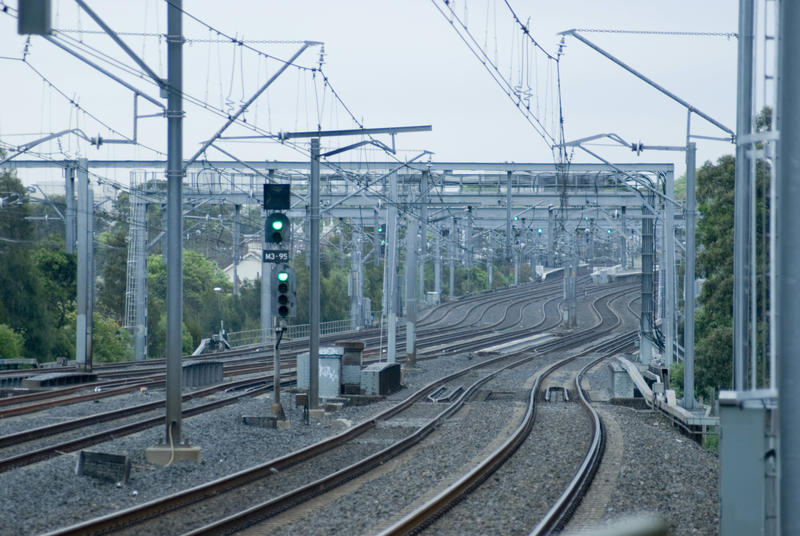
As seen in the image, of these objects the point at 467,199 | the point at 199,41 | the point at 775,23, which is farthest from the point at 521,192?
the point at 775,23

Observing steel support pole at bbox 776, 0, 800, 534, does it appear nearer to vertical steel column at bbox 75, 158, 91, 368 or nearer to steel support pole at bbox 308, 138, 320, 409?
steel support pole at bbox 308, 138, 320, 409

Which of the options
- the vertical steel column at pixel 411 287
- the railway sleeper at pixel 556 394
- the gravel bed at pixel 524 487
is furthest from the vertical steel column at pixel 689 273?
the vertical steel column at pixel 411 287

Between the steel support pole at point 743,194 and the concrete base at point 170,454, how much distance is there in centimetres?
949

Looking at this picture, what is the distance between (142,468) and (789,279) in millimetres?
10098

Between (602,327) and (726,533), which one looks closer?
(726,533)

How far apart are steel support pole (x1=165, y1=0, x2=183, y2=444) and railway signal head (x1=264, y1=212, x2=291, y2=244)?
291 centimetres

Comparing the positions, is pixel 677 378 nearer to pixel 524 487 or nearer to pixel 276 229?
pixel 276 229

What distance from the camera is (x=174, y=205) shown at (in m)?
13.7

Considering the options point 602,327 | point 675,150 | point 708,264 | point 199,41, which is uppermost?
point 199,41

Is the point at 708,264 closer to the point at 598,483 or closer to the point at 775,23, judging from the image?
the point at 598,483

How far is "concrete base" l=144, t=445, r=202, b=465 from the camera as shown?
522 inches

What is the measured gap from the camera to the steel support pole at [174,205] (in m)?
13.5

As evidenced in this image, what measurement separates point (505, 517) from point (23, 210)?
3642cm

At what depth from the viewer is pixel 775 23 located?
16.9 ft
